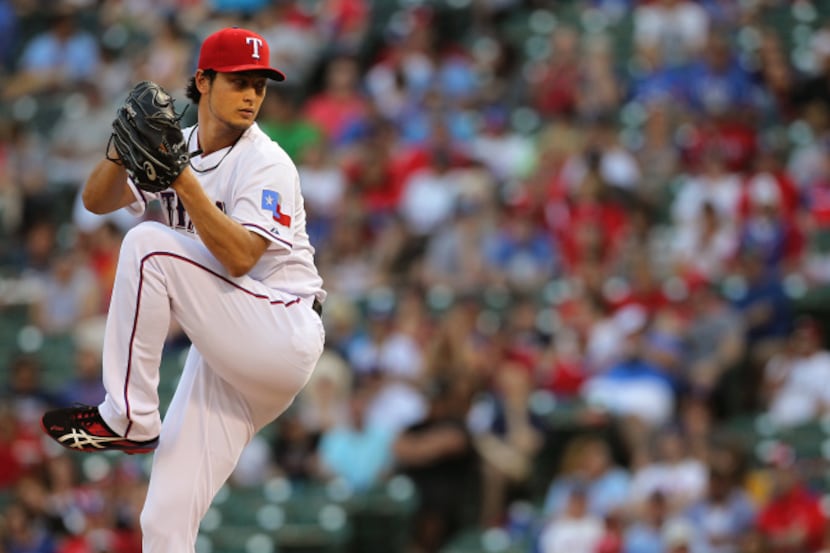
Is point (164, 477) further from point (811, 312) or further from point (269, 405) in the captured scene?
point (811, 312)

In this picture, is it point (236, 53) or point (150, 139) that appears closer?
point (150, 139)

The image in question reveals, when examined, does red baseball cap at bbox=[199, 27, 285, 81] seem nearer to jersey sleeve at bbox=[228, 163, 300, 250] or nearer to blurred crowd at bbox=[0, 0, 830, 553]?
jersey sleeve at bbox=[228, 163, 300, 250]

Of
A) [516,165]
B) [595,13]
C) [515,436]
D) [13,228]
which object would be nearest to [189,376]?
[515,436]

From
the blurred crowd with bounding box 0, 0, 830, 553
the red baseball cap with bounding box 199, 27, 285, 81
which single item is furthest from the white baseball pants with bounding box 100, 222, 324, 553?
the blurred crowd with bounding box 0, 0, 830, 553

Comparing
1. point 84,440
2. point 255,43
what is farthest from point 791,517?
point 255,43

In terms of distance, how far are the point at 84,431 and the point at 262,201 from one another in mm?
1016

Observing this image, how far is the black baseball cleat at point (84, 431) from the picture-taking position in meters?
5.43

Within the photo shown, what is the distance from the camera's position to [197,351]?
5.57 m

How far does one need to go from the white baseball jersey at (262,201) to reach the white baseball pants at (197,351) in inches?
3.9

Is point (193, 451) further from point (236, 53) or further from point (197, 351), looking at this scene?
point (236, 53)

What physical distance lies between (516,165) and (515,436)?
321 cm

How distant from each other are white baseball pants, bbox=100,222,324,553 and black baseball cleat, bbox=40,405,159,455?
0.16 ft

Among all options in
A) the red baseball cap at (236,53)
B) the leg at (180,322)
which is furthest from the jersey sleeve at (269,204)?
the red baseball cap at (236,53)

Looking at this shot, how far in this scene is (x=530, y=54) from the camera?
14.6 meters
